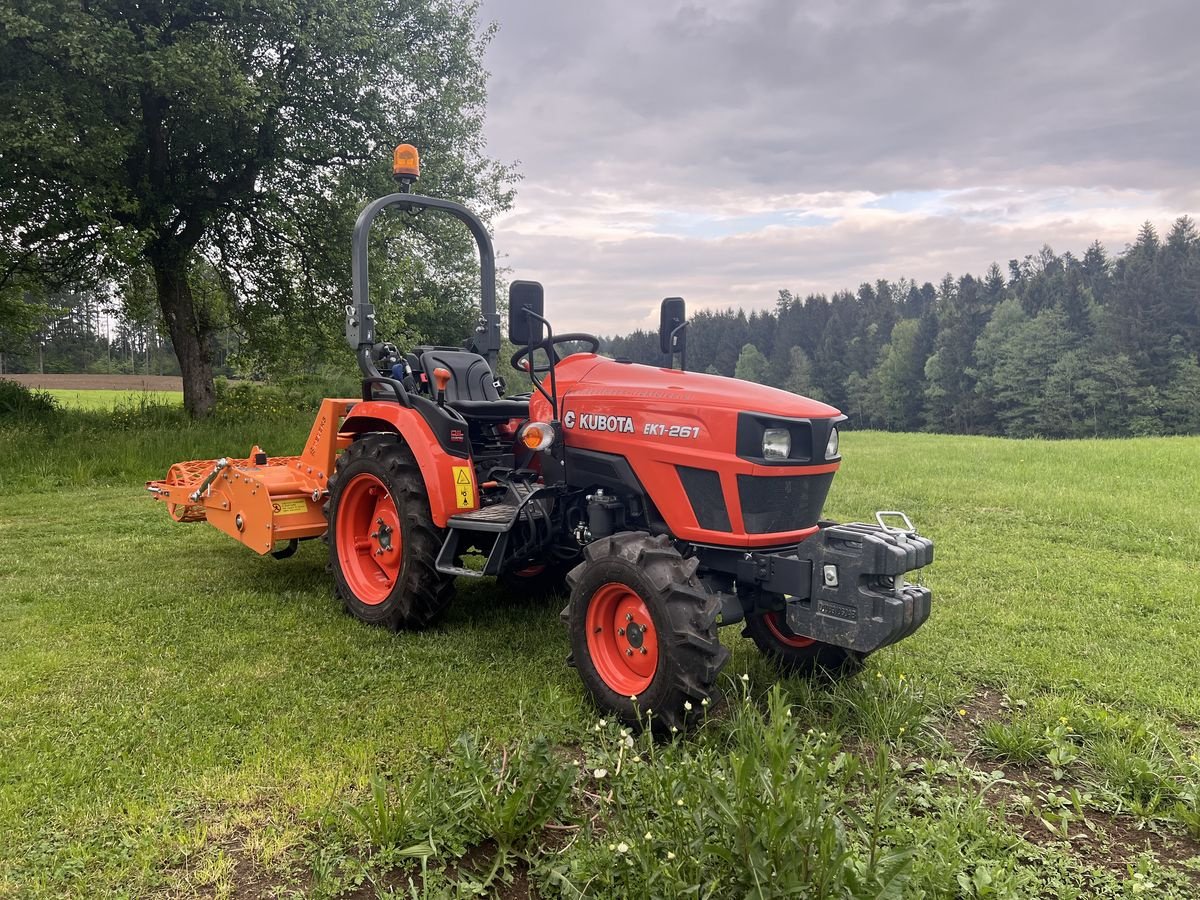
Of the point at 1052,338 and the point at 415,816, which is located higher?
the point at 1052,338

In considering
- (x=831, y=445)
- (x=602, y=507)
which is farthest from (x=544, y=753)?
(x=831, y=445)

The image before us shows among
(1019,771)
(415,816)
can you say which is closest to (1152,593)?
(1019,771)

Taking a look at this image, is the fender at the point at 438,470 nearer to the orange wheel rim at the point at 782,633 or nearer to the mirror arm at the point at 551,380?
the mirror arm at the point at 551,380

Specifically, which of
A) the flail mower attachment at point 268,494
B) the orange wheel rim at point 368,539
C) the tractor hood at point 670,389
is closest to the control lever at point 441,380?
the orange wheel rim at point 368,539

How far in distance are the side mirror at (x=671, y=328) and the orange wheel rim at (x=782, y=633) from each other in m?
1.42

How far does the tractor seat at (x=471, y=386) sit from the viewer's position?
15.9 ft

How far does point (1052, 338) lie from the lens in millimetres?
53750

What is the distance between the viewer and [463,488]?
4.41m

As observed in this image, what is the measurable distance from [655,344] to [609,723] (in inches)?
82.3

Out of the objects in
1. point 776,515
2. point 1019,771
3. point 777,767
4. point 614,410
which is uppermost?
point 614,410

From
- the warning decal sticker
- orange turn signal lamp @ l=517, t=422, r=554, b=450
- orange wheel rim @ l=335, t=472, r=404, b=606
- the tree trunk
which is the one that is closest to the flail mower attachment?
orange wheel rim @ l=335, t=472, r=404, b=606

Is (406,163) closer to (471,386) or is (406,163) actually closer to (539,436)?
(471,386)

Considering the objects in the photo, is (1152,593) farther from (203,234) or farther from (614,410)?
(203,234)

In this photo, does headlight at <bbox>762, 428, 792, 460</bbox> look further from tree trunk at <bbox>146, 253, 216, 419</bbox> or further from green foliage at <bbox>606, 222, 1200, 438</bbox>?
green foliage at <bbox>606, 222, 1200, 438</bbox>
